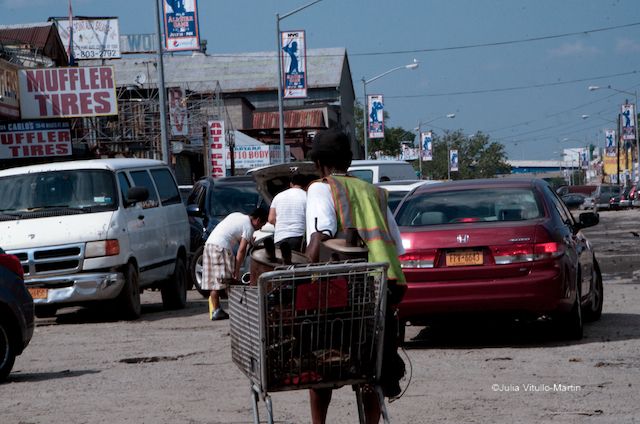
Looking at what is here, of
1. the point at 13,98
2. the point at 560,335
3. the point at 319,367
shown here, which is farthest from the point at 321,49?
the point at 319,367

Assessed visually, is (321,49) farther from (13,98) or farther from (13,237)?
(13,237)

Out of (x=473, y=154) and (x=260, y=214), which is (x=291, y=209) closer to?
(x=260, y=214)

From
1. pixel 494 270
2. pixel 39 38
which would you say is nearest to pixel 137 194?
pixel 494 270

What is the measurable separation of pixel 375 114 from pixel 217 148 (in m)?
21.6

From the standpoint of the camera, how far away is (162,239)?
1697 cm

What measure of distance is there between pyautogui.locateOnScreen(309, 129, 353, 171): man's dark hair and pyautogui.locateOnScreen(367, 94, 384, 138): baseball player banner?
56542 mm

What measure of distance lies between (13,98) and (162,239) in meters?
15.4

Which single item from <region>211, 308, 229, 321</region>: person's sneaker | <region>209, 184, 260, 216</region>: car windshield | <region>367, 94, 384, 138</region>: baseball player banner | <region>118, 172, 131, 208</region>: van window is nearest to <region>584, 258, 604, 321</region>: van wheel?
<region>211, 308, 229, 321</region>: person's sneaker

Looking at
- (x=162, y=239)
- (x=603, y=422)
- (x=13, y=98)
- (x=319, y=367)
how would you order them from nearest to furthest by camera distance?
(x=319, y=367) < (x=603, y=422) < (x=162, y=239) < (x=13, y=98)

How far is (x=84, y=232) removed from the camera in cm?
1488

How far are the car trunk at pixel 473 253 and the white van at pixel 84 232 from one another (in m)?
5.47

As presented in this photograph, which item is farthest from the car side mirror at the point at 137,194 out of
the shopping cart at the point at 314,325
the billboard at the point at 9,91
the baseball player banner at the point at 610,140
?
the baseball player banner at the point at 610,140

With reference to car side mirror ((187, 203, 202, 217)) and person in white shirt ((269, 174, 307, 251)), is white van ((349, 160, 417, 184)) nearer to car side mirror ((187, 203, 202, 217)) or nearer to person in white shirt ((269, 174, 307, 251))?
car side mirror ((187, 203, 202, 217))

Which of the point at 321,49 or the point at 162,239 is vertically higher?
the point at 321,49
